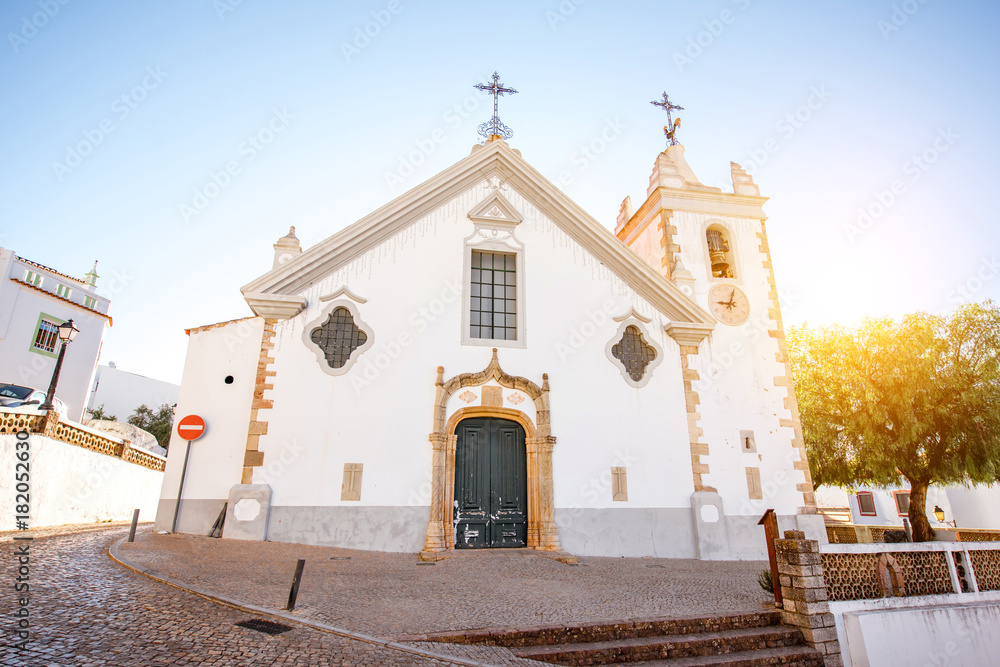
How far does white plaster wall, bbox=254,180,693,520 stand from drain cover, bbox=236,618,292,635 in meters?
5.08

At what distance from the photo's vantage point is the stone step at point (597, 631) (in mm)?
4863

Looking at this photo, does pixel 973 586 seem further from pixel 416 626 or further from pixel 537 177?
pixel 537 177

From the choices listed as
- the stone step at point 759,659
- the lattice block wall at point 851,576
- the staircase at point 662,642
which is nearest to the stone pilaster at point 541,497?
the staircase at point 662,642

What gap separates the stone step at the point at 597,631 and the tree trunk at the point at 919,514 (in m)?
12.1

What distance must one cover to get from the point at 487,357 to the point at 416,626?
6.73 metres

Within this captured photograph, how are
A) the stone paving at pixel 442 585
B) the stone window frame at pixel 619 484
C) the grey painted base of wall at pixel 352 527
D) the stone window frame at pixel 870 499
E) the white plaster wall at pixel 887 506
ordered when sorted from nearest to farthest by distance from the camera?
the stone paving at pixel 442 585 → the grey painted base of wall at pixel 352 527 → the stone window frame at pixel 619 484 → the white plaster wall at pixel 887 506 → the stone window frame at pixel 870 499

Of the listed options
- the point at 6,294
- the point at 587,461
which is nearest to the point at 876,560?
the point at 587,461

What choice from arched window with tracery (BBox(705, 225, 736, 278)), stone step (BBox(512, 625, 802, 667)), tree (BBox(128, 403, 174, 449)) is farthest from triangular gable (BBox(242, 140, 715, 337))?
tree (BBox(128, 403, 174, 449))

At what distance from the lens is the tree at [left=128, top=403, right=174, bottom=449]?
2991 cm

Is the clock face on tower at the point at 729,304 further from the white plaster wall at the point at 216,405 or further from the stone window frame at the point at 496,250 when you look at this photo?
the white plaster wall at the point at 216,405

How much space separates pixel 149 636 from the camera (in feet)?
14.1

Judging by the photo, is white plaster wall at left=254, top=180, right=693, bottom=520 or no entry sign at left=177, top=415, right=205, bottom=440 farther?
no entry sign at left=177, top=415, right=205, bottom=440

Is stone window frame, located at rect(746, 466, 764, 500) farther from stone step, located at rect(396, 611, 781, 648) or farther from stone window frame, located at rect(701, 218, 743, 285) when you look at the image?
stone step, located at rect(396, 611, 781, 648)

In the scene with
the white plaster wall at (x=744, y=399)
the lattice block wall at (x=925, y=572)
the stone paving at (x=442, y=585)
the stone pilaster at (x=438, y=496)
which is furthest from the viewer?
the white plaster wall at (x=744, y=399)
